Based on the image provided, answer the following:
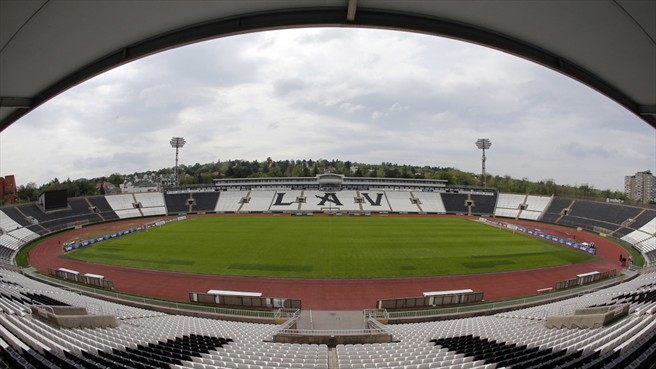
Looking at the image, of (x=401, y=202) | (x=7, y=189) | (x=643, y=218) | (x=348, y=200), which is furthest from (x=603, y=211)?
(x=7, y=189)

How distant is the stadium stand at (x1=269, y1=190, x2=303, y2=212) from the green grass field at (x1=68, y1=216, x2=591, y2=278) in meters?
16.0

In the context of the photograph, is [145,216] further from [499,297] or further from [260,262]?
→ [499,297]

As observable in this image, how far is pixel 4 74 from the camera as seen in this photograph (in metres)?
3.48

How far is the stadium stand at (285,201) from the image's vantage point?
211 feet

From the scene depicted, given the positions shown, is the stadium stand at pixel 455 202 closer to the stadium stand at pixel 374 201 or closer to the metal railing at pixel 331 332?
the stadium stand at pixel 374 201

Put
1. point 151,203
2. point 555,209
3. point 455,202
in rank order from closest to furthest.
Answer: point 555,209, point 151,203, point 455,202

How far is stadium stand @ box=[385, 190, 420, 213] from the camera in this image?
212ft

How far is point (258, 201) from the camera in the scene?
221ft

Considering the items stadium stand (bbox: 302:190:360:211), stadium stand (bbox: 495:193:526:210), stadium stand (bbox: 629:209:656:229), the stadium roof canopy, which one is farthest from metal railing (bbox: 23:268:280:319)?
stadium stand (bbox: 495:193:526:210)

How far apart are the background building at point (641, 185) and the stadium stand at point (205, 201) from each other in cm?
16737

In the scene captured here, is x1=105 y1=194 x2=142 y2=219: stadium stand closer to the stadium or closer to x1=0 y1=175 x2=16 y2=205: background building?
the stadium

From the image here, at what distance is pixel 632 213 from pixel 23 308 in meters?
63.8

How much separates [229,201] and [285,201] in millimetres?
11310

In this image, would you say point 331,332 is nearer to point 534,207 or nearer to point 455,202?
point 534,207
